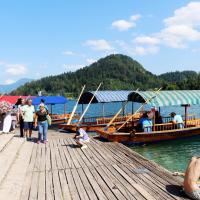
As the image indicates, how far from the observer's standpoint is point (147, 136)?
19625mm

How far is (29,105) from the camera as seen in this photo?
15555mm

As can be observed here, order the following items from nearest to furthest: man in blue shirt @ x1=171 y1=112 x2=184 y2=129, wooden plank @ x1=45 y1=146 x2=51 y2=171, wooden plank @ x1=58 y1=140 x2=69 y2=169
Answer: wooden plank @ x1=45 y1=146 x2=51 y2=171
wooden plank @ x1=58 y1=140 x2=69 y2=169
man in blue shirt @ x1=171 y1=112 x2=184 y2=129

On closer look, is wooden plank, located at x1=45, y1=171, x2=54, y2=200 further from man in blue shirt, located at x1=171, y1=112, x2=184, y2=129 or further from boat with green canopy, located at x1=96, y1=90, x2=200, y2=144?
man in blue shirt, located at x1=171, y1=112, x2=184, y2=129

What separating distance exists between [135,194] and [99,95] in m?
17.2

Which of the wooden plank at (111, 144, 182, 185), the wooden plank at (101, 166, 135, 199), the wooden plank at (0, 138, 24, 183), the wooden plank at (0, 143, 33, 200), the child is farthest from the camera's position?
the child

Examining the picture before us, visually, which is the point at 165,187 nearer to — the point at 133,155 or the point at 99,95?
the point at 133,155

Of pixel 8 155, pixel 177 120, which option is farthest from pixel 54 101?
pixel 8 155

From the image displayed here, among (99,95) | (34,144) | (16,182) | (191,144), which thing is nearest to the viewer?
(16,182)

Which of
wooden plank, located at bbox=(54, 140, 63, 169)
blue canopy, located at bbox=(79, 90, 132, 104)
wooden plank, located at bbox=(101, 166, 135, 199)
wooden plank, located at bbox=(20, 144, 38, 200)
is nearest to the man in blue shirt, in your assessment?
blue canopy, located at bbox=(79, 90, 132, 104)

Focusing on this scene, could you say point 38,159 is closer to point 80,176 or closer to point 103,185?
point 80,176

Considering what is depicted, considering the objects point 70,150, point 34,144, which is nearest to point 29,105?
point 34,144

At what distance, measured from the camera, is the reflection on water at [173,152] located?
15914 millimetres

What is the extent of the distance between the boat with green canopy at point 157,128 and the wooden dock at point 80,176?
4974mm

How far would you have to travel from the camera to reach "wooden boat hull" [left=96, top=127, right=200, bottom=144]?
17.6 meters
